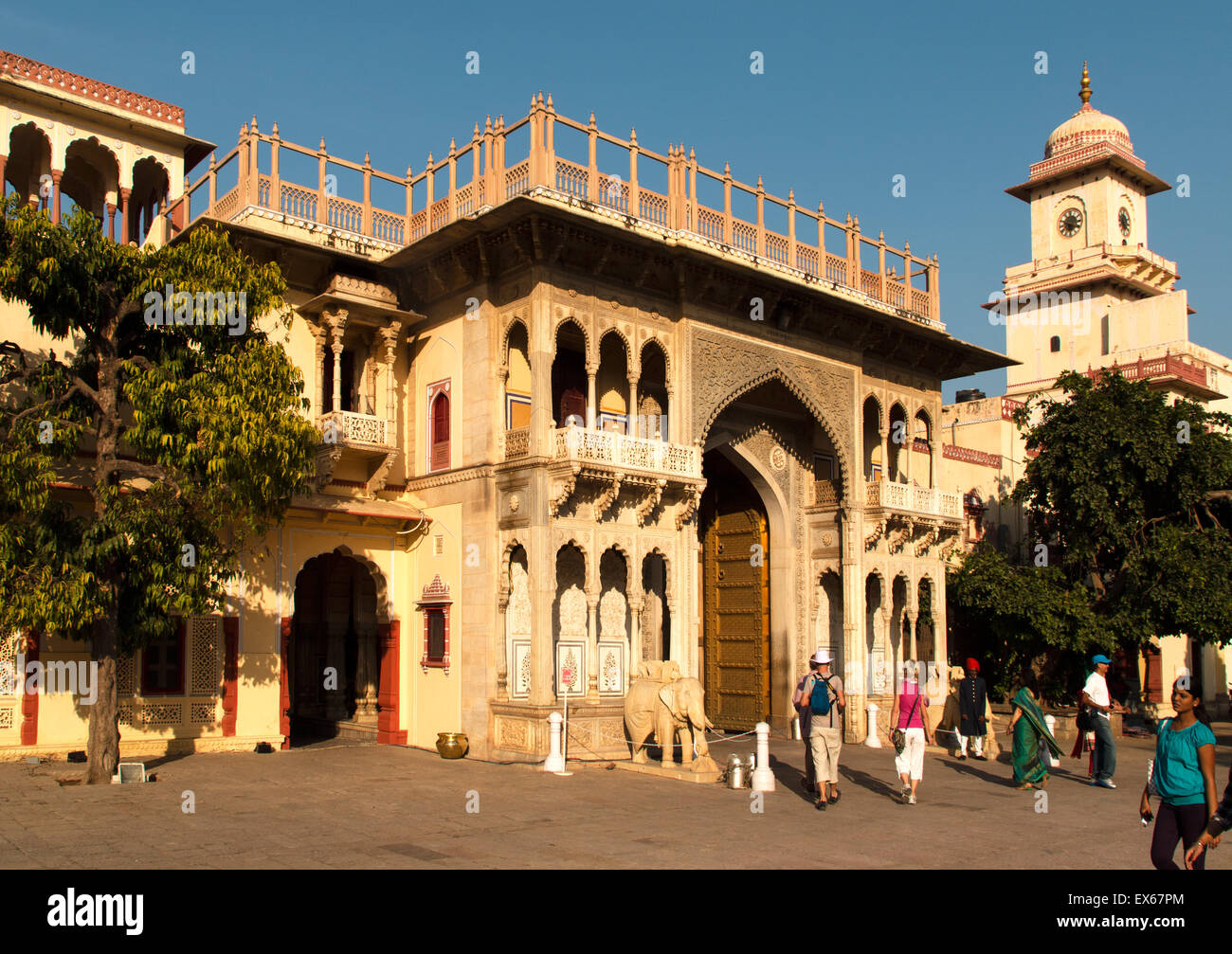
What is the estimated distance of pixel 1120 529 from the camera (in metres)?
24.0

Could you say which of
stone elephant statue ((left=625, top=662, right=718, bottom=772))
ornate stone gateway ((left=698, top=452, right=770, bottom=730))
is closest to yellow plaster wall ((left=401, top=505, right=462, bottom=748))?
stone elephant statue ((left=625, top=662, right=718, bottom=772))

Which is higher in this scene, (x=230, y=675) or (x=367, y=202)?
(x=367, y=202)

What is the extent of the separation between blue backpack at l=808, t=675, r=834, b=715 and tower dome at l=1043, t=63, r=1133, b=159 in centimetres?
4047

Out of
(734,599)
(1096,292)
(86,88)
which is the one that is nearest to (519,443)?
(734,599)

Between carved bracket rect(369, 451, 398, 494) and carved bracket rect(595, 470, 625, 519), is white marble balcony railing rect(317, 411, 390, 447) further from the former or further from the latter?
carved bracket rect(595, 470, 625, 519)

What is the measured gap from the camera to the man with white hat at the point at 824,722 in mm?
12883

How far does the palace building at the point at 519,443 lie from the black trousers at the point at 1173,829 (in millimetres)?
10928

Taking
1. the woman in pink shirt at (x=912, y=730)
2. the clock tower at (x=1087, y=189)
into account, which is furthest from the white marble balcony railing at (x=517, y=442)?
the clock tower at (x=1087, y=189)

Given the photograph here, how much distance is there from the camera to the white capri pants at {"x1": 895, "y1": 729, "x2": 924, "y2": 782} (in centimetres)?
1330

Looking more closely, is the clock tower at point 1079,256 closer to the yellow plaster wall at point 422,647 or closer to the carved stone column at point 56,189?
the yellow plaster wall at point 422,647

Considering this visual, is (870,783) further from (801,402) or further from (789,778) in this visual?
(801,402)

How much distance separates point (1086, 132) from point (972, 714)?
3598 cm
